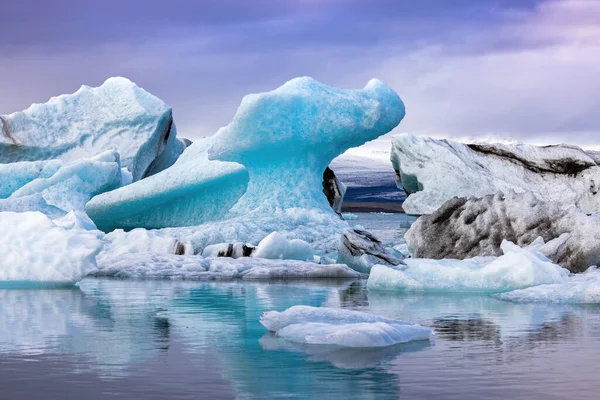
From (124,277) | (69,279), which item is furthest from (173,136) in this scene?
(69,279)

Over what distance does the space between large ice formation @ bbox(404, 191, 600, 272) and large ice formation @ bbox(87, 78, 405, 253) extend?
3.45 meters

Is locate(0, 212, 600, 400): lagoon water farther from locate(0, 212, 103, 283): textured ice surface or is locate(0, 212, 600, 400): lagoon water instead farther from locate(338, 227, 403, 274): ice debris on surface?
locate(338, 227, 403, 274): ice debris on surface

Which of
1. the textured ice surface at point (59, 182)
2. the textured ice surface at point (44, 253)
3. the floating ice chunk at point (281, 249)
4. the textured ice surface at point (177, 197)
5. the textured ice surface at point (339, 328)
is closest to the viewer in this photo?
the textured ice surface at point (339, 328)

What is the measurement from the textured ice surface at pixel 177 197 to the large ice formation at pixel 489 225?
766cm

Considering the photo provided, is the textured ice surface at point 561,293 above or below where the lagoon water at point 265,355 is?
above

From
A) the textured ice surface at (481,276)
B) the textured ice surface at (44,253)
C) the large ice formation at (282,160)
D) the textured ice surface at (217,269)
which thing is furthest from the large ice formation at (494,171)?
the textured ice surface at (44,253)

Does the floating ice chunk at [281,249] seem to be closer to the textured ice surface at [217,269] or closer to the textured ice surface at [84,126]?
the textured ice surface at [217,269]

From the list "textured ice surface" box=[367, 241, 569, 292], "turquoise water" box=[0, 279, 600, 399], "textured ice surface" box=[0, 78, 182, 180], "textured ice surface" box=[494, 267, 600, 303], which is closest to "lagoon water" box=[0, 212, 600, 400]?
"turquoise water" box=[0, 279, 600, 399]

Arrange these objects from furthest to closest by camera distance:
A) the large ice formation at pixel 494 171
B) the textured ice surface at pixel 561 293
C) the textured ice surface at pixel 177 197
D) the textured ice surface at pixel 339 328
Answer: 1. the large ice formation at pixel 494 171
2. the textured ice surface at pixel 177 197
3. the textured ice surface at pixel 561 293
4. the textured ice surface at pixel 339 328

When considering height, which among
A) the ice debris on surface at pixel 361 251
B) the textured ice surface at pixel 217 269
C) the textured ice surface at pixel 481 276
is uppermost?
the ice debris on surface at pixel 361 251

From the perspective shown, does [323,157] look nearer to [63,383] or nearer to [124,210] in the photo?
[124,210]

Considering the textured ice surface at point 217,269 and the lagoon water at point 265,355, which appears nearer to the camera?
the lagoon water at point 265,355

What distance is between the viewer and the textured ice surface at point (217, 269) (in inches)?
426

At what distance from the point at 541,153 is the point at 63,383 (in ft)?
Result: 79.2
